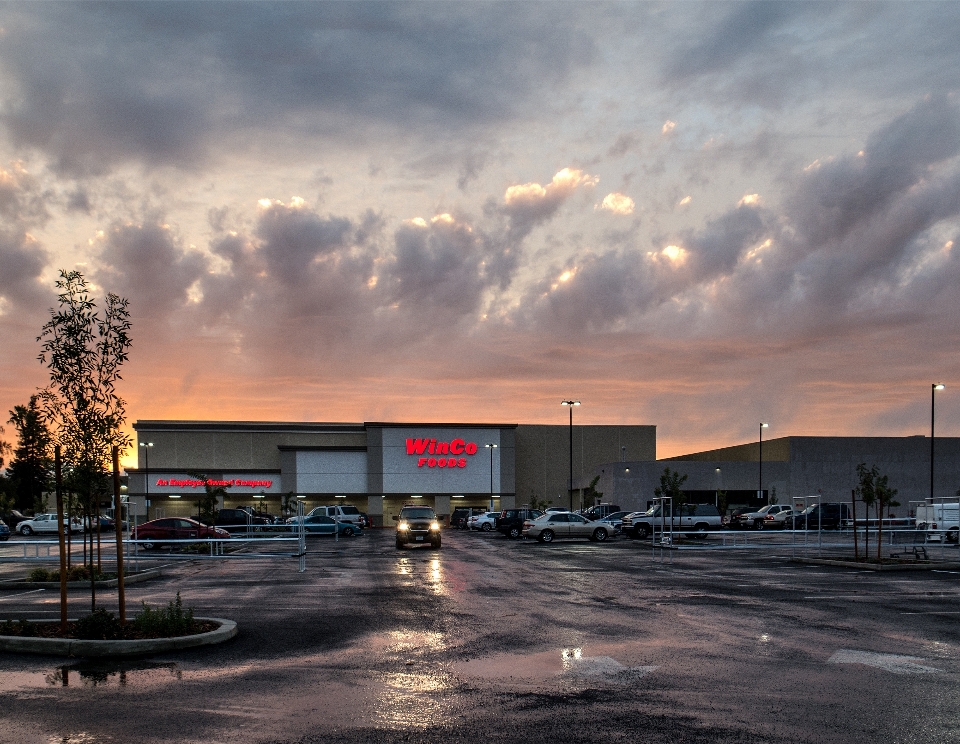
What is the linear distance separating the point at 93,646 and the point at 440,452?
250 ft

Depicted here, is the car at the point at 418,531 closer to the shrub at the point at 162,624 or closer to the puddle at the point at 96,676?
the shrub at the point at 162,624

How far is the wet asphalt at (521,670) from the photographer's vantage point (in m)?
8.37

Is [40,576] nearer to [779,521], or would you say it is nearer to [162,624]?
[162,624]

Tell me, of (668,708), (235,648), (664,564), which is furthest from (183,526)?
(668,708)

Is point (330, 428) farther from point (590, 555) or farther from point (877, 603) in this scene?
point (877, 603)

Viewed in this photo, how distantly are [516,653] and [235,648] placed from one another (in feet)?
12.6

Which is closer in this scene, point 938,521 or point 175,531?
point 175,531

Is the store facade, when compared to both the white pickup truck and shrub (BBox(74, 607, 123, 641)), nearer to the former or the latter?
the white pickup truck

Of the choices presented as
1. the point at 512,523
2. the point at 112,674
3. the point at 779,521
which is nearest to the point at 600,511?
the point at 779,521

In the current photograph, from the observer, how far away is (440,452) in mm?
88312

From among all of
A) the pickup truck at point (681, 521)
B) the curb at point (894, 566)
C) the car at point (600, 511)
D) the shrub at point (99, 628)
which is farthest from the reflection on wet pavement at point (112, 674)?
the car at point (600, 511)

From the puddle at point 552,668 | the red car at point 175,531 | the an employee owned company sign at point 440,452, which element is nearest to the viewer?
the puddle at point 552,668

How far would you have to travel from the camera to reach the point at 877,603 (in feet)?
59.4

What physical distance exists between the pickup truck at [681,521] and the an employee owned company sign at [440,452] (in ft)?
117
